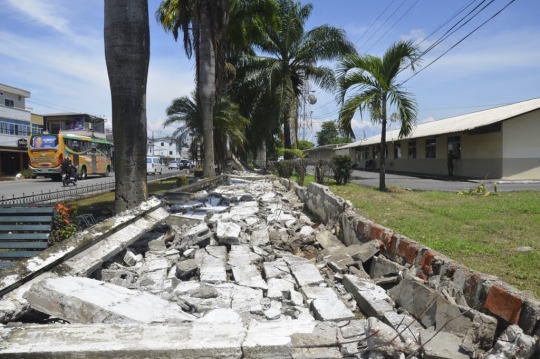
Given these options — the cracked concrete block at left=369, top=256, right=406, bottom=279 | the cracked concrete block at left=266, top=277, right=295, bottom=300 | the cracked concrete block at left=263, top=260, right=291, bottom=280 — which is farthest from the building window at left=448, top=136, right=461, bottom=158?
the cracked concrete block at left=266, top=277, right=295, bottom=300

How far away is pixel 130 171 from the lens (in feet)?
23.8

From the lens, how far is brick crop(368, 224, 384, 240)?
5.31 meters

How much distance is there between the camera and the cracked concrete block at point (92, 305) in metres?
3.30

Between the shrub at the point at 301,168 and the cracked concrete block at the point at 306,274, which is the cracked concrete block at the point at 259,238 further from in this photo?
the shrub at the point at 301,168

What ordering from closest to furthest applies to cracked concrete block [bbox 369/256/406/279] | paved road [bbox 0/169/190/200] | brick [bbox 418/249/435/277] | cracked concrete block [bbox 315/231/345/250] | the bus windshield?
brick [bbox 418/249/435/277], cracked concrete block [bbox 369/256/406/279], cracked concrete block [bbox 315/231/345/250], paved road [bbox 0/169/190/200], the bus windshield

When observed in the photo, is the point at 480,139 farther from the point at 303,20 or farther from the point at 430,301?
the point at 430,301

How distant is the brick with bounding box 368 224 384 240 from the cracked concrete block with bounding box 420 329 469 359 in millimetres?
A: 2275

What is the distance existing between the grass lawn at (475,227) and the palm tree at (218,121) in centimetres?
1178

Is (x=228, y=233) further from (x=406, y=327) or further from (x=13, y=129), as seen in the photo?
(x=13, y=129)

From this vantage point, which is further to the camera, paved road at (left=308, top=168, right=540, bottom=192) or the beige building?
the beige building

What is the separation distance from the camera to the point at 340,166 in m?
17.0

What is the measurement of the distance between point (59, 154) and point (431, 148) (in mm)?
24785

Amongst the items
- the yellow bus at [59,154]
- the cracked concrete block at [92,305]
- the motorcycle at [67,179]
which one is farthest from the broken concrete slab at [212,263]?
the yellow bus at [59,154]

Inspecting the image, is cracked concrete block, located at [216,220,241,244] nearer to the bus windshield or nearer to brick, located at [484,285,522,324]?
brick, located at [484,285,522,324]
